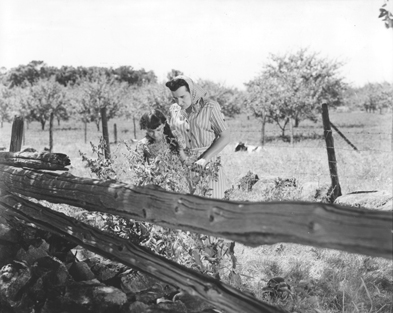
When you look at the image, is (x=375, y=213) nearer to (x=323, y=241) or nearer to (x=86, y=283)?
(x=323, y=241)

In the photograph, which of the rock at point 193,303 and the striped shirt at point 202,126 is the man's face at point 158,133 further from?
the rock at point 193,303

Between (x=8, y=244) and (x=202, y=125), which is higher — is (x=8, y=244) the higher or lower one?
the lower one

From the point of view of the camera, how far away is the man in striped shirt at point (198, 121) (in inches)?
147

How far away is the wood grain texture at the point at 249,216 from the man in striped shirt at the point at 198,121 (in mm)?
773

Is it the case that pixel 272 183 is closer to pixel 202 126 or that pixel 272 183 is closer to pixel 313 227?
pixel 202 126

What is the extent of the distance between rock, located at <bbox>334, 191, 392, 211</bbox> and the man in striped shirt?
3.02 metres

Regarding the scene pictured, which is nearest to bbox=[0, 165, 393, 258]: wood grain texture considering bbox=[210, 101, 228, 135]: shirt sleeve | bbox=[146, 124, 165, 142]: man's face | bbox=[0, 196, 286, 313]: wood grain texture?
bbox=[0, 196, 286, 313]: wood grain texture

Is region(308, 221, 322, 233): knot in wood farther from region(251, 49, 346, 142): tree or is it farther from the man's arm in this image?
region(251, 49, 346, 142): tree

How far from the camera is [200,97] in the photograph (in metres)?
3.82

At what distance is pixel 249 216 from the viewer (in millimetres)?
2365

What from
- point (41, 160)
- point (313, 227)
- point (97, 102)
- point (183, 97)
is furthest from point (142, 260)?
point (97, 102)

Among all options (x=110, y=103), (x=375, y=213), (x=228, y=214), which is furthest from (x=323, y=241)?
(x=110, y=103)

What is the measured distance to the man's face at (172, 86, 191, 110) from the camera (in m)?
3.74

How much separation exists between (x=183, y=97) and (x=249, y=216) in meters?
1.63
